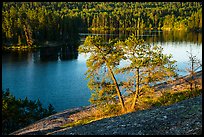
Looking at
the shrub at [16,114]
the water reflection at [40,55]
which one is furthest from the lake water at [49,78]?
the shrub at [16,114]

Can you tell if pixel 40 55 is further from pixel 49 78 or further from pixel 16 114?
pixel 16 114

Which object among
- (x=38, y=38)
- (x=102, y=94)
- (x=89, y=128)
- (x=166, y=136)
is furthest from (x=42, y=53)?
(x=166, y=136)

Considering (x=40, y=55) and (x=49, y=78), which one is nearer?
(x=49, y=78)

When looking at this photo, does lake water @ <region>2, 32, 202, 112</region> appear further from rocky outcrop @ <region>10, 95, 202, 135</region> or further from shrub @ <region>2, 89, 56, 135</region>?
rocky outcrop @ <region>10, 95, 202, 135</region>

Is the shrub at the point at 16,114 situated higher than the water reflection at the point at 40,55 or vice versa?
the water reflection at the point at 40,55

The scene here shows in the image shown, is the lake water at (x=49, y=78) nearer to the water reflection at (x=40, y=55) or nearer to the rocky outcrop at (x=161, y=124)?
the water reflection at (x=40, y=55)

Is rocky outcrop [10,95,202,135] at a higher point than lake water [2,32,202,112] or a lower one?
higher

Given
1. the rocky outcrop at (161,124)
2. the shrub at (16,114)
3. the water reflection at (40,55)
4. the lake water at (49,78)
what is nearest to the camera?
the rocky outcrop at (161,124)

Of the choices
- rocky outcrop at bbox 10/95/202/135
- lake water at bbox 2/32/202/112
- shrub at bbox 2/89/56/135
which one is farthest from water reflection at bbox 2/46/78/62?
rocky outcrop at bbox 10/95/202/135

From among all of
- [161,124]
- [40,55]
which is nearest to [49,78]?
Result: [40,55]

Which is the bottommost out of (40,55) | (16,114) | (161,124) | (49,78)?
(49,78)

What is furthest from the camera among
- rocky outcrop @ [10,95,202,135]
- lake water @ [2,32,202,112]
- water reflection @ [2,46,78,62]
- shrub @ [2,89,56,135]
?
water reflection @ [2,46,78,62]

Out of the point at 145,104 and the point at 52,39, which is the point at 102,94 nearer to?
the point at 145,104

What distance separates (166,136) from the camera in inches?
663
